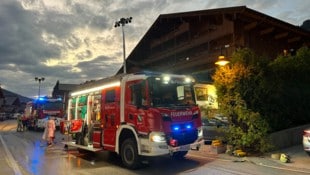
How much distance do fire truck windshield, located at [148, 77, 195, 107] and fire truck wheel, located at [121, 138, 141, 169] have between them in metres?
1.56

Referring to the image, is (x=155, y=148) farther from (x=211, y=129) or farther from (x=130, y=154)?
(x=211, y=129)

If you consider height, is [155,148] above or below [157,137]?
below

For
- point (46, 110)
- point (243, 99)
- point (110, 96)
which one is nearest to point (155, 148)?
point (110, 96)

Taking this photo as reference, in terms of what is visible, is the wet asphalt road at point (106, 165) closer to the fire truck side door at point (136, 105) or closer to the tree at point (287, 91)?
the fire truck side door at point (136, 105)

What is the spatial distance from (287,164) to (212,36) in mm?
22389

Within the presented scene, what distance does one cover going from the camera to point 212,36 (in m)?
32.0

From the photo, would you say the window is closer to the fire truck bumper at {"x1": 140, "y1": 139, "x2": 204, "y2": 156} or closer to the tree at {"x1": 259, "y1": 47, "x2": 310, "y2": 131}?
the fire truck bumper at {"x1": 140, "y1": 139, "x2": 204, "y2": 156}

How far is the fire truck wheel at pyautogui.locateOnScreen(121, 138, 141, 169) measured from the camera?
10711 millimetres

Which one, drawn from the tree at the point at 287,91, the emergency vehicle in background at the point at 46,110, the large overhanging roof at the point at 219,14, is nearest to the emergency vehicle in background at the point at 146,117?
the tree at the point at 287,91

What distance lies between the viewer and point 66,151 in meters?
15.8

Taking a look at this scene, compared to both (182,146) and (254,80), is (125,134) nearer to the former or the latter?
(182,146)

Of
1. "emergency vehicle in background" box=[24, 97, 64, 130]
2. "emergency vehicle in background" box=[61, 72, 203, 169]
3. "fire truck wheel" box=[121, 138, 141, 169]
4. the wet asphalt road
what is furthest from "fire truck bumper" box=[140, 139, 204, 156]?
"emergency vehicle in background" box=[24, 97, 64, 130]

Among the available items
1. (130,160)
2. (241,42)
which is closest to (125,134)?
(130,160)

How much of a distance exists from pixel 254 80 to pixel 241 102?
3.23 ft
